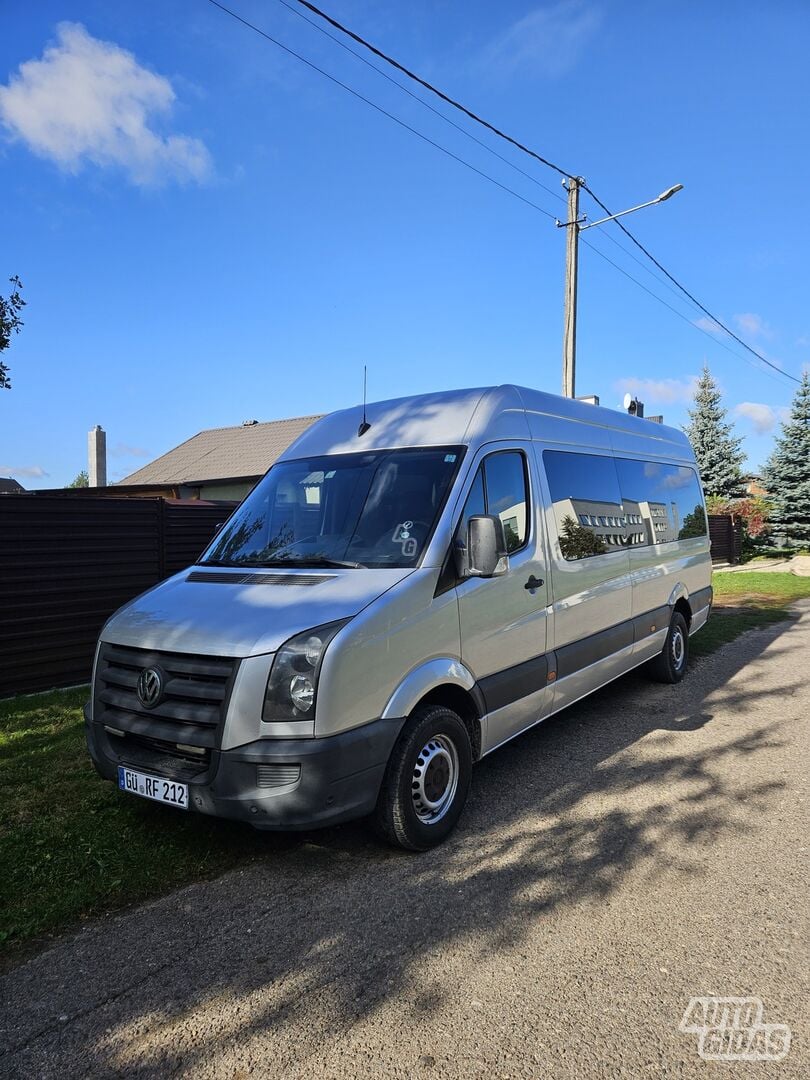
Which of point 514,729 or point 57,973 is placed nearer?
point 57,973

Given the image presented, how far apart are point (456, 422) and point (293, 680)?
2063 millimetres

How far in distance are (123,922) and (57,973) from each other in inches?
14.9

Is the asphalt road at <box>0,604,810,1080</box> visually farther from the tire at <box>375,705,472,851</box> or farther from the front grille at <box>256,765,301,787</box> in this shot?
the front grille at <box>256,765,301,787</box>

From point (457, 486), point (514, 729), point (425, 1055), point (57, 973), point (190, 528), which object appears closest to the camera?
point (425, 1055)

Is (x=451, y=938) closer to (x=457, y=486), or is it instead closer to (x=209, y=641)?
(x=209, y=641)

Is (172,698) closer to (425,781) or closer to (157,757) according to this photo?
(157,757)

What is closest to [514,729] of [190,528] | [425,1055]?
[425,1055]

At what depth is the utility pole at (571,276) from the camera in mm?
13859

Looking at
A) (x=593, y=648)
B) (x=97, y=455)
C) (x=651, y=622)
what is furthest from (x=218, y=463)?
(x=593, y=648)

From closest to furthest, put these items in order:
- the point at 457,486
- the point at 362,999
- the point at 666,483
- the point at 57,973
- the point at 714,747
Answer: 1. the point at 362,999
2. the point at 57,973
3. the point at 457,486
4. the point at 714,747
5. the point at 666,483

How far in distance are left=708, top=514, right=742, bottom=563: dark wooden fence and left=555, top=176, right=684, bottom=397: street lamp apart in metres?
14.2

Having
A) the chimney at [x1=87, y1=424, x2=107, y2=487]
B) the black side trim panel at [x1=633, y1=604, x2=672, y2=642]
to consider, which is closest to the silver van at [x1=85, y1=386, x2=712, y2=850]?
the black side trim panel at [x1=633, y1=604, x2=672, y2=642]

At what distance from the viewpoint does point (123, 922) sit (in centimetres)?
327

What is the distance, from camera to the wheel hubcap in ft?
25.6
